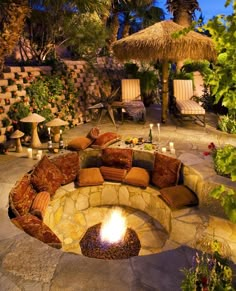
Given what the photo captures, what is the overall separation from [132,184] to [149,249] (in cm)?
154

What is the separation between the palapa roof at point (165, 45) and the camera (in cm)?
805

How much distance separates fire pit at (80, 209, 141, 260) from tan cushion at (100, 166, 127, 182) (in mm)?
892

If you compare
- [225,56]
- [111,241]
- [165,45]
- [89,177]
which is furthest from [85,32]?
[225,56]

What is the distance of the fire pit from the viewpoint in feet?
17.6

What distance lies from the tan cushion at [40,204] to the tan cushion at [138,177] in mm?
1849

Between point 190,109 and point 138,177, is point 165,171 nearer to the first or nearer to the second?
point 138,177

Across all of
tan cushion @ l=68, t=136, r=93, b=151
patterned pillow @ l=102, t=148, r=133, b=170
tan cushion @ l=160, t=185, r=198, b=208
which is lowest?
tan cushion @ l=160, t=185, r=198, b=208

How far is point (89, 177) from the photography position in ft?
21.6

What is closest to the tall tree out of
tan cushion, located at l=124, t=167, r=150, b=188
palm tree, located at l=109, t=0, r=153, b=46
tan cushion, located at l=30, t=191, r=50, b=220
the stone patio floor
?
tan cushion, located at l=30, t=191, r=50, b=220

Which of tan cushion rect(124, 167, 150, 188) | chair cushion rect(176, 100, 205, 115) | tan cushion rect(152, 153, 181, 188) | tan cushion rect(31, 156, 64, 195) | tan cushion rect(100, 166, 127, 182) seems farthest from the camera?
chair cushion rect(176, 100, 205, 115)

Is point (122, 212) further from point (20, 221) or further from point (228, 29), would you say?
point (228, 29)

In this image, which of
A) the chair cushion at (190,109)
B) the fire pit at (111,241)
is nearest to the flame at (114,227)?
the fire pit at (111,241)

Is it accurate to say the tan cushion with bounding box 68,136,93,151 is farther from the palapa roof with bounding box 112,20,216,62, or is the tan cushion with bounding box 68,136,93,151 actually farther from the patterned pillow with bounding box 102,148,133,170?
the palapa roof with bounding box 112,20,216,62

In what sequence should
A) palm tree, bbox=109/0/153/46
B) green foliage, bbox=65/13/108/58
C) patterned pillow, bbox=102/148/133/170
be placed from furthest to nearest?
palm tree, bbox=109/0/153/46
green foliage, bbox=65/13/108/58
patterned pillow, bbox=102/148/133/170
